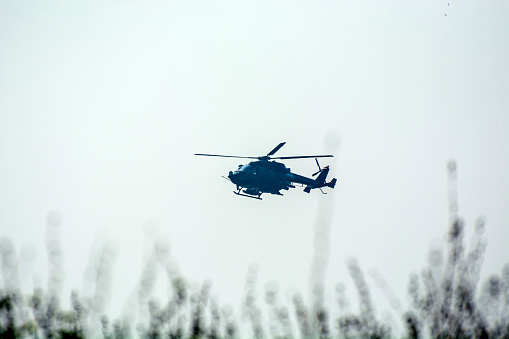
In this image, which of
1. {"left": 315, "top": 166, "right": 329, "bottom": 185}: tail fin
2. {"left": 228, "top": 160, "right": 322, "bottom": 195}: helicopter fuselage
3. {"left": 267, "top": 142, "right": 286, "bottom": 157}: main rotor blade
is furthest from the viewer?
{"left": 315, "top": 166, "right": 329, "bottom": 185}: tail fin

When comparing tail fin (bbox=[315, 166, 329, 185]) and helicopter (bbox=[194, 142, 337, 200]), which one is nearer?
helicopter (bbox=[194, 142, 337, 200])

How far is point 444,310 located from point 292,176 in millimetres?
36581

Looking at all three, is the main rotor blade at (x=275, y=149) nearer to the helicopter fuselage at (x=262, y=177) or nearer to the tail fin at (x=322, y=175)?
the helicopter fuselage at (x=262, y=177)

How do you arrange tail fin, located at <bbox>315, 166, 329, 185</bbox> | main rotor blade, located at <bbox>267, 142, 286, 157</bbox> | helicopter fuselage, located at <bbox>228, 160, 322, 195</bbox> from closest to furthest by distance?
helicopter fuselage, located at <bbox>228, 160, 322, 195</bbox>, main rotor blade, located at <bbox>267, 142, 286, 157</bbox>, tail fin, located at <bbox>315, 166, 329, 185</bbox>

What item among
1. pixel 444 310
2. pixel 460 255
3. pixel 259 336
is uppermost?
pixel 460 255

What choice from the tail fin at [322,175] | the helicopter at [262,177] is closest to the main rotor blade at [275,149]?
the helicopter at [262,177]

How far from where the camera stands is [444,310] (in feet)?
22.2

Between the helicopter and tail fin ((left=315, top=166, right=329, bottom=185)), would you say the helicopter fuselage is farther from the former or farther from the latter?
tail fin ((left=315, top=166, right=329, bottom=185))

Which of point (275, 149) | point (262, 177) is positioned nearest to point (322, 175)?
point (275, 149)


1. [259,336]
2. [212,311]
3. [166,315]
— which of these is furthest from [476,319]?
[166,315]

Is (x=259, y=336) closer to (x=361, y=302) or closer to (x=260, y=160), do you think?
(x=361, y=302)

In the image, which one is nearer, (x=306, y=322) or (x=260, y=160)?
(x=306, y=322)

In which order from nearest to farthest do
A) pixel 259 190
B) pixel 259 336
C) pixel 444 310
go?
pixel 444 310 < pixel 259 336 < pixel 259 190

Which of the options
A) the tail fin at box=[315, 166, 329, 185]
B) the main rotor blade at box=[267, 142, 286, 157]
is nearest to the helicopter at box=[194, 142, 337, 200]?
the main rotor blade at box=[267, 142, 286, 157]
